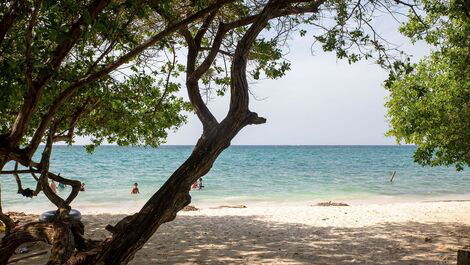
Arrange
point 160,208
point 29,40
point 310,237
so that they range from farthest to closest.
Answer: point 310,237 → point 160,208 → point 29,40

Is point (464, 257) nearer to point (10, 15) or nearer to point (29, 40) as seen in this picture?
point (29, 40)

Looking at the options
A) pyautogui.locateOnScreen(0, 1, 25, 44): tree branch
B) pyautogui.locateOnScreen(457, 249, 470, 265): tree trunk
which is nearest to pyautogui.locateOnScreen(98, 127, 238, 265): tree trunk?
pyautogui.locateOnScreen(0, 1, 25, 44): tree branch

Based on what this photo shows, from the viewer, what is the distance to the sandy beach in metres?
9.02

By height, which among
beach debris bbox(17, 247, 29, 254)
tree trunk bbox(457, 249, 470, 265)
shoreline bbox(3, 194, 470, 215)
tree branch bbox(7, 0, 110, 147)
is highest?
tree branch bbox(7, 0, 110, 147)

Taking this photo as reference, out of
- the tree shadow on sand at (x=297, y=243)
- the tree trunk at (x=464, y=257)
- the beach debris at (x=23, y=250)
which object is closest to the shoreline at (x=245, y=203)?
the tree shadow on sand at (x=297, y=243)

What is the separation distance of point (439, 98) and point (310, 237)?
4.99m

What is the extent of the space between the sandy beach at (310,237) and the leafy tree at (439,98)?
2.43 meters

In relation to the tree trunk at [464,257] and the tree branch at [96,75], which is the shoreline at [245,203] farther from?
the tree trunk at [464,257]

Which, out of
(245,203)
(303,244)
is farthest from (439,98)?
(245,203)

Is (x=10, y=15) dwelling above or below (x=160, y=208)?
above

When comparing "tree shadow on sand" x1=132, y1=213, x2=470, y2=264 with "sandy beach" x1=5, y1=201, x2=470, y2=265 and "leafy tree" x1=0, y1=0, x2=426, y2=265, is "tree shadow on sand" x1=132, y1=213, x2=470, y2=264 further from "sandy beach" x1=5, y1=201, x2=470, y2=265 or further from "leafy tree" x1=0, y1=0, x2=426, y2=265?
"leafy tree" x1=0, y1=0, x2=426, y2=265

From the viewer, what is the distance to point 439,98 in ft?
32.8

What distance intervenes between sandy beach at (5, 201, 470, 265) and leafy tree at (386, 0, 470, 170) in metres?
2.43

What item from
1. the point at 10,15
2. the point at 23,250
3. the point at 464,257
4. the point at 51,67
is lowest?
the point at 23,250
